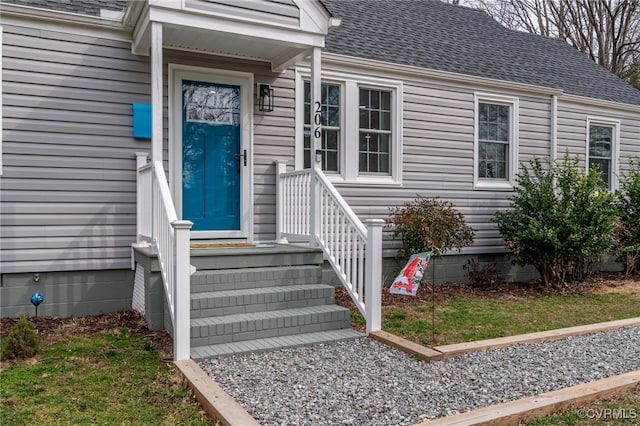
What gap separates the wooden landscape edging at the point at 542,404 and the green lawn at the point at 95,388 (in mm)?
1580

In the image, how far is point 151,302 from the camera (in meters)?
5.06

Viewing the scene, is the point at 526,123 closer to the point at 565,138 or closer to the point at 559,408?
the point at 565,138

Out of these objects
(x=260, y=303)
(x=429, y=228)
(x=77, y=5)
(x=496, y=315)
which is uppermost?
(x=77, y=5)

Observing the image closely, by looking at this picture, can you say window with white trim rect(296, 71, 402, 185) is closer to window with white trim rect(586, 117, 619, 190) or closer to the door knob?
the door knob

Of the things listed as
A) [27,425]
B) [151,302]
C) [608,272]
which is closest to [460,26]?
[608,272]

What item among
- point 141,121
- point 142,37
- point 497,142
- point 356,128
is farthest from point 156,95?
point 497,142

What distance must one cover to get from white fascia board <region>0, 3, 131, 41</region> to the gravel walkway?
3.93 meters

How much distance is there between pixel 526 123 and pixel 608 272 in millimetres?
3396

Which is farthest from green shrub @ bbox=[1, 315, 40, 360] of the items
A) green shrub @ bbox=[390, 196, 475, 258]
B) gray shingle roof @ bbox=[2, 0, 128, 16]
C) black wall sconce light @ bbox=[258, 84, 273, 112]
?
green shrub @ bbox=[390, 196, 475, 258]

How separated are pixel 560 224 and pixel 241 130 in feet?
15.4

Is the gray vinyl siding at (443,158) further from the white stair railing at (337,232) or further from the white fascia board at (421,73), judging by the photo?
the white stair railing at (337,232)

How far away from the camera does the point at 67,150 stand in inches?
223

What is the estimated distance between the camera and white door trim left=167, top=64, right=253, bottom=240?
6.20 meters

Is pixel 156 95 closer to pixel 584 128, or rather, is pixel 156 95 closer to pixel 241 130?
pixel 241 130
